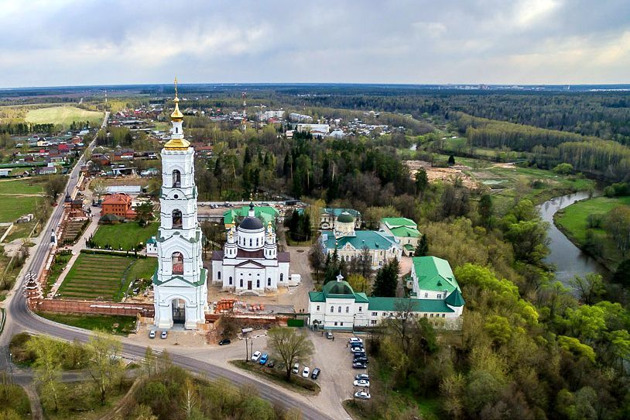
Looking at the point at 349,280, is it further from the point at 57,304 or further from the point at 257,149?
the point at 257,149

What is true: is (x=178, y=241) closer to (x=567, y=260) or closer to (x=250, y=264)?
(x=250, y=264)

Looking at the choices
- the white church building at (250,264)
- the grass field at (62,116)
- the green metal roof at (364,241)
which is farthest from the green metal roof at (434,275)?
the grass field at (62,116)

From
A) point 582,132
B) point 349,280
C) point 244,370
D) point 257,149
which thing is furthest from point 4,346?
point 582,132

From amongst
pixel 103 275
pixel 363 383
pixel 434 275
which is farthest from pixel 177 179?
pixel 434 275

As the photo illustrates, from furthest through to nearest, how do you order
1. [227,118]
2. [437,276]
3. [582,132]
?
[227,118], [582,132], [437,276]

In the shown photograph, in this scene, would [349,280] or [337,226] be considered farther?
[337,226]

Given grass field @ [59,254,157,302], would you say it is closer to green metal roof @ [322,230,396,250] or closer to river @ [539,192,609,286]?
green metal roof @ [322,230,396,250]
